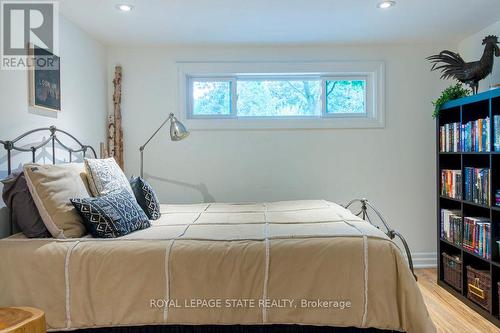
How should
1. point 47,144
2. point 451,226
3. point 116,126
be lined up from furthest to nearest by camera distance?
point 116,126 < point 451,226 < point 47,144

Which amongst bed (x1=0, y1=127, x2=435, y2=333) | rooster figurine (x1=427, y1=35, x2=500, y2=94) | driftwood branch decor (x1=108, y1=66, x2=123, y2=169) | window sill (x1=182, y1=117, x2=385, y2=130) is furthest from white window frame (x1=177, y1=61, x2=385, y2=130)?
bed (x1=0, y1=127, x2=435, y2=333)

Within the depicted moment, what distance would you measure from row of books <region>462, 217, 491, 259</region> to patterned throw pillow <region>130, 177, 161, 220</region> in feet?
7.64

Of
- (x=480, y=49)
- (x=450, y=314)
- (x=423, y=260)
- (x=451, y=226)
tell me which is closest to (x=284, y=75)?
(x=480, y=49)

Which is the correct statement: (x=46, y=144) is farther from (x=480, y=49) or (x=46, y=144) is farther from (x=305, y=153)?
(x=480, y=49)

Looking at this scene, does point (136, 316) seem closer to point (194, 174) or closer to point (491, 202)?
point (194, 174)

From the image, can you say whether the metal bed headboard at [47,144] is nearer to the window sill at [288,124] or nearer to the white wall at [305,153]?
the white wall at [305,153]

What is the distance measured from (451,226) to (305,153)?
4.70 feet

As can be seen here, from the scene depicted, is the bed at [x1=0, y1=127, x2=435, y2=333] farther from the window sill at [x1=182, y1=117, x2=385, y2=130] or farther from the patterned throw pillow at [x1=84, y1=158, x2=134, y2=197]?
the window sill at [x1=182, y1=117, x2=385, y2=130]

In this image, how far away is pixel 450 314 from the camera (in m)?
2.64

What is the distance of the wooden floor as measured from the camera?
2408 mm

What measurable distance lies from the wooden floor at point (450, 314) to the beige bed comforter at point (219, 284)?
3.13 feet

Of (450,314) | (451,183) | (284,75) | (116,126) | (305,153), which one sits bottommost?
(450,314)

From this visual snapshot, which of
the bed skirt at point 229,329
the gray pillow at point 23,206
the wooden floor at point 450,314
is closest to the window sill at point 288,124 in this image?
the wooden floor at point 450,314

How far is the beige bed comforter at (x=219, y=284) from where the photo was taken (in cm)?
177
